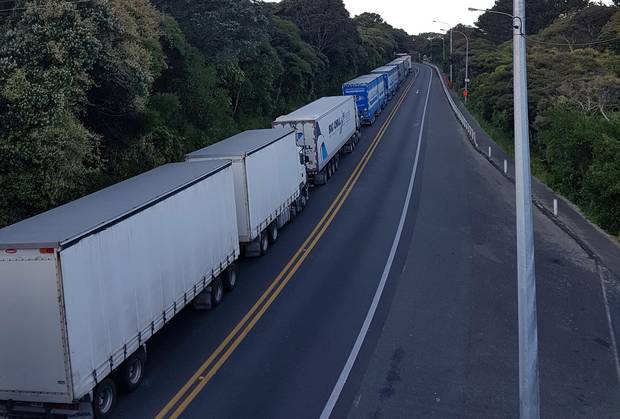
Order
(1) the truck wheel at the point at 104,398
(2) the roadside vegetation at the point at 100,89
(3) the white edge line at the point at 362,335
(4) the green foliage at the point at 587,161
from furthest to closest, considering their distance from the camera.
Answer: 1. (4) the green foliage at the point at 587,161
2. (2) the roadside vegetation at the point at 100,89
3. (3) the white edge line at the point at 362,335
4. (1) the truck wheel at the point at 104,398

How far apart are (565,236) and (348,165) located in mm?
17065

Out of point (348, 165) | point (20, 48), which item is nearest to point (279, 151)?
point (20, 48)

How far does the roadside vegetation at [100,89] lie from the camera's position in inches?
690

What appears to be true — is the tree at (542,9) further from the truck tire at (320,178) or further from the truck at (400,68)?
the truck tire at (320,178)

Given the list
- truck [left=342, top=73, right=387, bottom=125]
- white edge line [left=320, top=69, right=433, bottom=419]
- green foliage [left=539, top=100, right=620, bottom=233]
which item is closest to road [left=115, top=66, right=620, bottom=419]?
white edge line [left=320, top=69, right=433, bottom=419]

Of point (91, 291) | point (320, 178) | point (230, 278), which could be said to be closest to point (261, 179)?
point (230, 278)

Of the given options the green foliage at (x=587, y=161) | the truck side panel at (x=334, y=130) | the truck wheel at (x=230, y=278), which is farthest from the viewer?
the truck side panel at (x=334, y=130)

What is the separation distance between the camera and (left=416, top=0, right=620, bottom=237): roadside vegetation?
25.3 m

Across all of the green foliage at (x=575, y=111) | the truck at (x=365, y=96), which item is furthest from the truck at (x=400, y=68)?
the truck at (x=365, y=96)

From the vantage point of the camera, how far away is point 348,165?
39156 mm

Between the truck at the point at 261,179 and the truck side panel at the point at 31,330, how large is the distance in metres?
9.53

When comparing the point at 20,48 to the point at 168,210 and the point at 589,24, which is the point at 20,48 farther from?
the point at 589,24

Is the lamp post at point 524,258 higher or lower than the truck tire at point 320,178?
higher

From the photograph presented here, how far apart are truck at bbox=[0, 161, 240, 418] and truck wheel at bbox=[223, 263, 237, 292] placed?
2.62m
